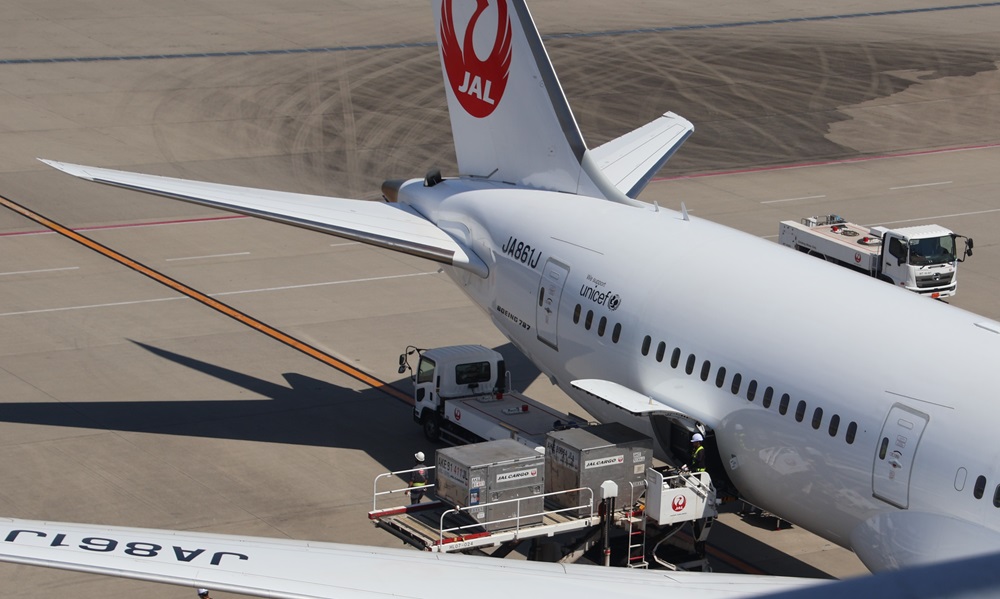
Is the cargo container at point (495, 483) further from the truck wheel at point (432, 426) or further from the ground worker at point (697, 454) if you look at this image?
the truck wheel at point (432, 426)

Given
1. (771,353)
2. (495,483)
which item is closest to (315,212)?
(495,483)

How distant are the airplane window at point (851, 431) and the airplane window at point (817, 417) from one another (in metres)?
0.51

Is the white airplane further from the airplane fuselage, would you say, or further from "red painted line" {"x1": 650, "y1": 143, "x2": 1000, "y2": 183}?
"red painted line" {"x1": 650, "y1": 143, "x2": 1000, "y2": 183}

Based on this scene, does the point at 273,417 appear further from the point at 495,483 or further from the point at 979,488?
the point at 979,488

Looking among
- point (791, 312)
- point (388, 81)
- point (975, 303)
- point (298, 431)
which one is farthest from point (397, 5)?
point (791, 312)

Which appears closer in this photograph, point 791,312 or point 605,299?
point 791,312

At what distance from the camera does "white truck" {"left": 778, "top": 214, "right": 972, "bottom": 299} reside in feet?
126

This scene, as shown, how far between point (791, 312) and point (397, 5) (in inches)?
2427

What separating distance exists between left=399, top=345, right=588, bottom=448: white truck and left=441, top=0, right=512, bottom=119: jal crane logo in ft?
19.2

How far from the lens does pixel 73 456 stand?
27.3 m

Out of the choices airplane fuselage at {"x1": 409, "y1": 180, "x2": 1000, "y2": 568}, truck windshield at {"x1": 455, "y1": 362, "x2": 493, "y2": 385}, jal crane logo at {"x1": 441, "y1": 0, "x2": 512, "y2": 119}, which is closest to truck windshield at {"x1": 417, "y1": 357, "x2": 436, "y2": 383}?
truck windshield at {"x1": 455, "y1": 362, "x2": 493, "y2": 385}

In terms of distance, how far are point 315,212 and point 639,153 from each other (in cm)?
975

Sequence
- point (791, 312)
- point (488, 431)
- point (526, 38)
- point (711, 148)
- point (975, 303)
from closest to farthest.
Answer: point (791, 312) → point (488, 431) → point (526, 38) → point (975, 303) → point (711, 148)

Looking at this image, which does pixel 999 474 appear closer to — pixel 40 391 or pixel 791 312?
pixel 791 312
